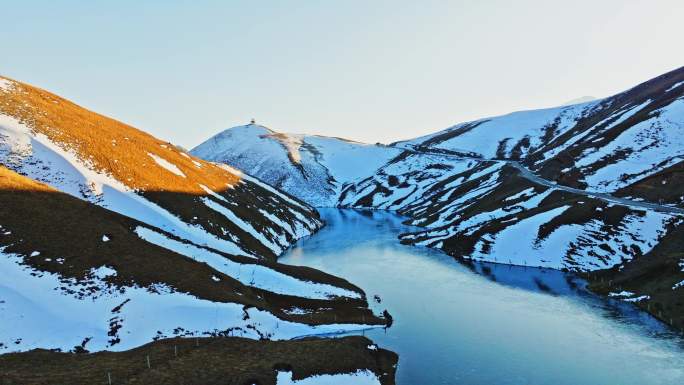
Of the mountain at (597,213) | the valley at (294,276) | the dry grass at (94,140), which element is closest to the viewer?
the valley at (294,276)

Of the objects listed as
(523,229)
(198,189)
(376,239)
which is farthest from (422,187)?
(198,189)

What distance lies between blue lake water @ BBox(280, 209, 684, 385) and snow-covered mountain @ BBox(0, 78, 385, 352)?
6905mm

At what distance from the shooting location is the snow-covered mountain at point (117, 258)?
113ft

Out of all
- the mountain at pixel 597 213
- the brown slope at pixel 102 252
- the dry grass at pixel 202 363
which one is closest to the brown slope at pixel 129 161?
the brown slope at pixel 102 252

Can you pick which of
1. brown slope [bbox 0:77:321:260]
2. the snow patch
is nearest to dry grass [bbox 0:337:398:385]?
brown slope [bbox 0:77:321:260]

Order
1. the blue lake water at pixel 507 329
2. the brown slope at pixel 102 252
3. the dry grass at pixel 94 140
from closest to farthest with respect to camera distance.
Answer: the blue lake water at pixel 507 329, the brown slope at pixel 102 252, the dry grass at pixel 94 140

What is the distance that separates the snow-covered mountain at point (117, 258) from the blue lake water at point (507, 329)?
6.91 meters

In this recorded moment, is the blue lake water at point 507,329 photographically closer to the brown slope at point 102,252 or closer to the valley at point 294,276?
the valley at point 294,276

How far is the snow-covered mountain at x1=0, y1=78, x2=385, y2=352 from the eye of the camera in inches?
1353

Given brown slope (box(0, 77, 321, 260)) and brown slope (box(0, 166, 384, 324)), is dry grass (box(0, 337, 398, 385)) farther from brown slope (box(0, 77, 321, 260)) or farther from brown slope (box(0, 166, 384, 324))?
brown slope (box(0, 77, 321, 260))

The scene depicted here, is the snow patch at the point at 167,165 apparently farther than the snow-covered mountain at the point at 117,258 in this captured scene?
Yes

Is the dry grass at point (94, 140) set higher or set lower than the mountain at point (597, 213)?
higher

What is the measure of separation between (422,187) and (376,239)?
284 ft

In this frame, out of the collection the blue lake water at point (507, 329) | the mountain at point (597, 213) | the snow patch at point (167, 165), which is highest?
the snow patch at point (167, 165)
